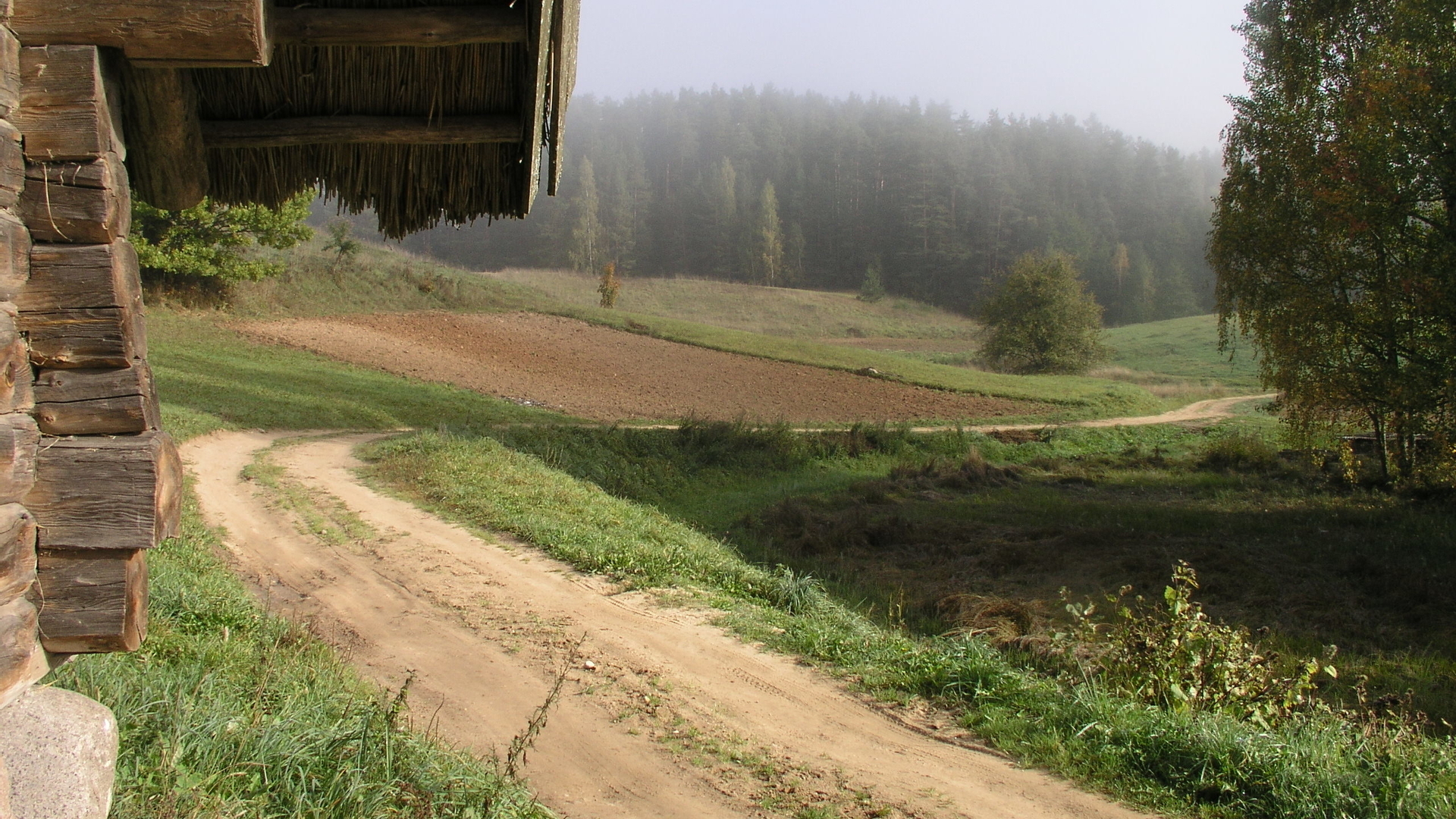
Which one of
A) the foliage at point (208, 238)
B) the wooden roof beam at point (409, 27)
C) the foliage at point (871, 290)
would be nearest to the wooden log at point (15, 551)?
the wooden roof beam at point (409, 27)

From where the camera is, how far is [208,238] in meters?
27.0

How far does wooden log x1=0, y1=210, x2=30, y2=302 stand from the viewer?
270 centimetres

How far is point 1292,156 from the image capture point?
15.6 m

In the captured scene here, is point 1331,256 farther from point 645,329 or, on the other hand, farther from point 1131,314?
point 1131,314

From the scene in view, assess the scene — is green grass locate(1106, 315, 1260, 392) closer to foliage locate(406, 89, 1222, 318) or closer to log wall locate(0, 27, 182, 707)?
foliage locate(406, 89, 1222, 318)

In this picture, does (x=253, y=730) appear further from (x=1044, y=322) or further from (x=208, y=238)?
(x=1044, y=322)

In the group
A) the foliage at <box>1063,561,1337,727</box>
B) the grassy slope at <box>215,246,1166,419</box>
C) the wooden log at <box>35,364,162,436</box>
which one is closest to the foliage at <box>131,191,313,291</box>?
the grassy slope at <box>215,246,1166,419</box>

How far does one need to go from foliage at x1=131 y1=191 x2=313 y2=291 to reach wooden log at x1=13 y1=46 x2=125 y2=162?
2475cm

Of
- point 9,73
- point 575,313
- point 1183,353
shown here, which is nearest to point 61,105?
point 9,73

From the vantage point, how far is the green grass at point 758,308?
6166cm

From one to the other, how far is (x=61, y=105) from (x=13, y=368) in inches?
33.8

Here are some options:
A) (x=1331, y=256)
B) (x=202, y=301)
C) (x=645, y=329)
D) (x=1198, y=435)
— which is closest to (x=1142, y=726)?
(x=1331, y=256)

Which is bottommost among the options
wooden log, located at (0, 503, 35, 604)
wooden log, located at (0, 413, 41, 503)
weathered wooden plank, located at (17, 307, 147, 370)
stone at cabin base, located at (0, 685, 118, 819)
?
stone at cabin base, located at (0, 685, 118, 819)

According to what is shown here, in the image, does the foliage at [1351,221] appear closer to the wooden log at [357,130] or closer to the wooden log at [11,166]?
the wooden log at [357,130]
